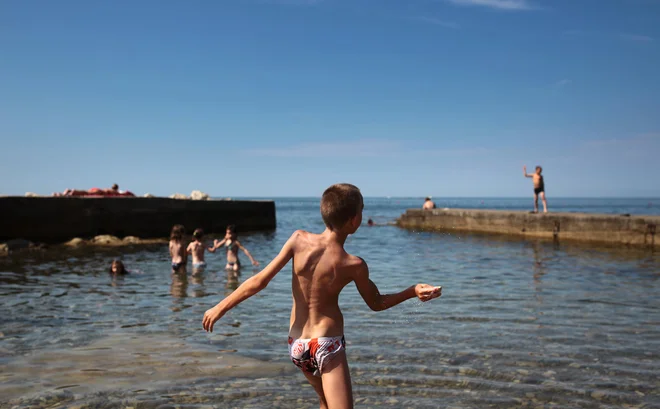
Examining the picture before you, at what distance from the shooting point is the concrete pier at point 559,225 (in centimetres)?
1981

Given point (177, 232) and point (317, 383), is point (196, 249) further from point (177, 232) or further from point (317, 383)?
point (317, 383)

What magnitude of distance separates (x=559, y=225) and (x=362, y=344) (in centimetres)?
1802

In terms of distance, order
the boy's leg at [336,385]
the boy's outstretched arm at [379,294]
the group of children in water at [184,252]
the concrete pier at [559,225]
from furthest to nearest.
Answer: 1. the concrete pier at [559,225]
2. the group of children in water at [184,252]
3. the boy's outstretched arm at [379,294]
4. the boy's leg at [336,385]

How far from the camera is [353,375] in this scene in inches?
230

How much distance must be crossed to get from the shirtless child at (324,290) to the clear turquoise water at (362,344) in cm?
182

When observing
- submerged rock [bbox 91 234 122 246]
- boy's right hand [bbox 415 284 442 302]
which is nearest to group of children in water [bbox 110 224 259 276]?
submerged rock [bbox 91 234 122 246]

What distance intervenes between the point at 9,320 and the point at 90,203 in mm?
15783

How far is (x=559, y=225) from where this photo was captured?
74.9ft

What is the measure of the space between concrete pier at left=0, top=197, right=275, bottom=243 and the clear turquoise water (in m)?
8.66

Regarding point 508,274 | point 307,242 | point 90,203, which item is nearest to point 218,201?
point 90,203

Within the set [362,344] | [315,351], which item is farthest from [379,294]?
[362,344]

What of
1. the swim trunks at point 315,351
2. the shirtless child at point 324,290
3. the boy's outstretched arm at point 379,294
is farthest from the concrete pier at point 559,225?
the swim trunks at point 315,351

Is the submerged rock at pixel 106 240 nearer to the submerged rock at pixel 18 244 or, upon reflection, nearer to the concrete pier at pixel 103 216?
the concrete pier at pixel 103 216

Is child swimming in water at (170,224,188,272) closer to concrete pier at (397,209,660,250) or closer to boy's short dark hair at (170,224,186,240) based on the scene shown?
boy's short dark hair at (170,224,186,240)
